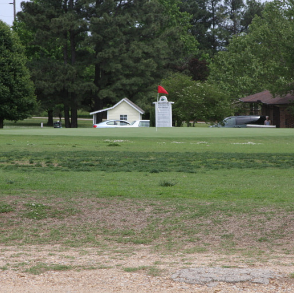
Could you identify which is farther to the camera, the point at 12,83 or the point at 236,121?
the point at 12,83

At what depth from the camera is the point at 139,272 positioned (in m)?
5.26

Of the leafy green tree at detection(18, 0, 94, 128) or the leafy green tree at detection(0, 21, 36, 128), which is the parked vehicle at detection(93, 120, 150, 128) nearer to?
the leafy green tree at detection(0, 21, 36, 128)

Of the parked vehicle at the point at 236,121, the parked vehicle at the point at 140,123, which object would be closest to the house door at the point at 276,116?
the parked vehicle at the point at 236,121

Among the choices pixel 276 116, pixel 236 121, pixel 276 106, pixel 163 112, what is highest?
pixel 276 106

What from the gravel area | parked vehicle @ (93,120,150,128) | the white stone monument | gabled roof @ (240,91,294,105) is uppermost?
gabled roof @ (240,91,294,105)

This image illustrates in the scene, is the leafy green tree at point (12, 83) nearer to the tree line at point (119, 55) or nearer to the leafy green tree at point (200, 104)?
the tree line at point (119, 55)

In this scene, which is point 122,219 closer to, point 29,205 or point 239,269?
point 29,205

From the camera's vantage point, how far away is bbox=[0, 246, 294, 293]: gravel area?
187 inches

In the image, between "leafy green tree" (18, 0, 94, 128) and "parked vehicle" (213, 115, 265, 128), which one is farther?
"leafy green tree" (18, 0, 94, 128)

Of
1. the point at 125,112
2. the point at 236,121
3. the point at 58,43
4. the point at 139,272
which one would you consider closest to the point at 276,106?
the point at 236,121

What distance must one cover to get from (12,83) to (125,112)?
12.7 meters

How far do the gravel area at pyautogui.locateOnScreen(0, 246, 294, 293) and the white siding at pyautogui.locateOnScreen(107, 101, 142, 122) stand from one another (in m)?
53.5

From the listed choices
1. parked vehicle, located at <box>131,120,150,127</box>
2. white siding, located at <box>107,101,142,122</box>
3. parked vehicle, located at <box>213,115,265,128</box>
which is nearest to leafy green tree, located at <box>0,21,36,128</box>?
white siding, located at <box>107,101,142,122</box>

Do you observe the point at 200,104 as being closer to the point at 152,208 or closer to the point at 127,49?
the point at 127,49
